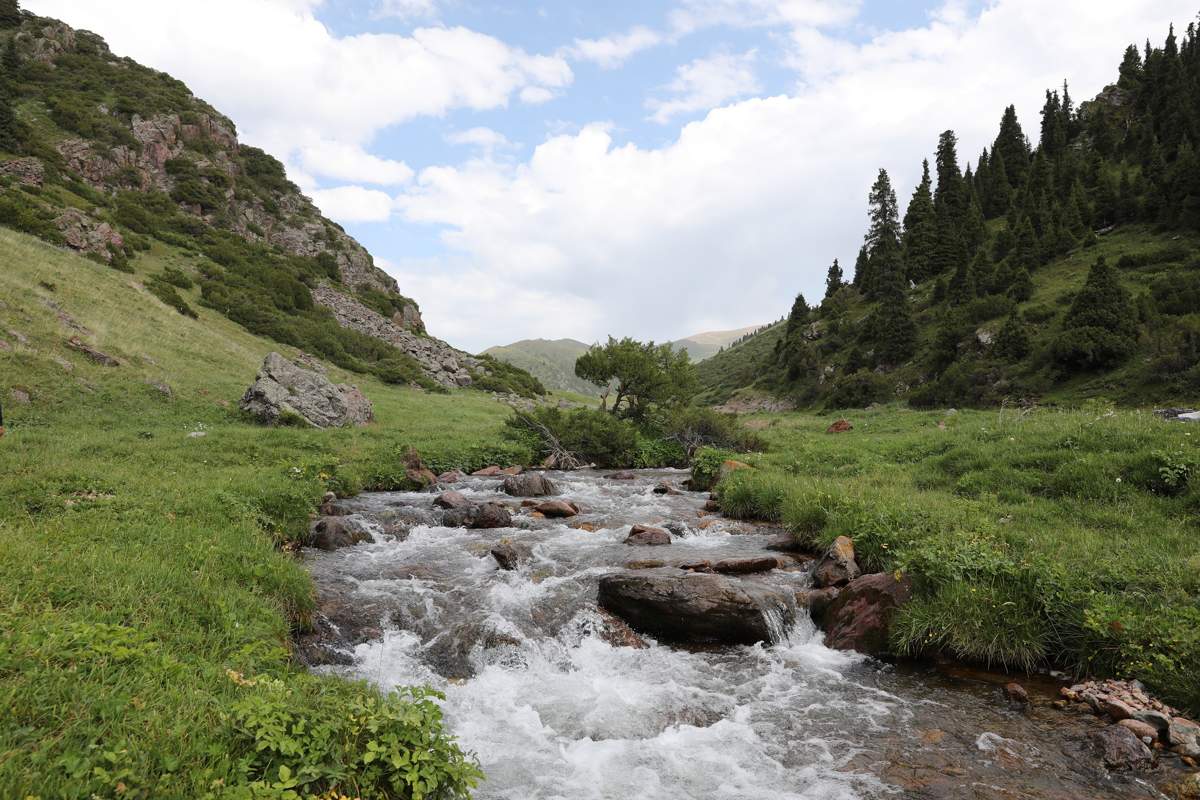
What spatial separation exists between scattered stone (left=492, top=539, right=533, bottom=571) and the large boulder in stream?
8.31 ft

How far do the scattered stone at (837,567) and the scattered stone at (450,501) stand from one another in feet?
30.9

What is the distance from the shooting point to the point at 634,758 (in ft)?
19.7

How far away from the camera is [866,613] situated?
28.0ft

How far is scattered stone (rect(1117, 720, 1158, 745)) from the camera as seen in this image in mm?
5648

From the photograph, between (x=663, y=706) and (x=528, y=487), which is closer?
(x=663, y=706)

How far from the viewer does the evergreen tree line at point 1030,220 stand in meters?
43.1

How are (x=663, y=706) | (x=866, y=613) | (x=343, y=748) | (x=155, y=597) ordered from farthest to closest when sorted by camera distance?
1. (x=866, y=613)
2. (x=663, y=706)
3. (x=155, y=597)
4. (x=343, y=748)

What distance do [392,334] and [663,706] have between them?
61170mm

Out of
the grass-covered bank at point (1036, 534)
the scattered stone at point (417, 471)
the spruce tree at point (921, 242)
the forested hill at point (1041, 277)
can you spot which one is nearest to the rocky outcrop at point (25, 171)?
the scattered stone at point (417, 471)

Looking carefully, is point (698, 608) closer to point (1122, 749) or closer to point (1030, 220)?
point (1122, 749)

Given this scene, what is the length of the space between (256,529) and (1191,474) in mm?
17776

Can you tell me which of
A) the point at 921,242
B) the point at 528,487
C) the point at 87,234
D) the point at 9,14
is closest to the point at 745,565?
the point at 528,487

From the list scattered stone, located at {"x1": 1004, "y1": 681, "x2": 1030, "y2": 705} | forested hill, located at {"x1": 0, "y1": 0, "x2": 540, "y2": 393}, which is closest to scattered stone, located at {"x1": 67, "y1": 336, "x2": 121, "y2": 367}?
forested hill, located at {"x1": 0, "y1": 0, "x2": 540, "y2": 393}

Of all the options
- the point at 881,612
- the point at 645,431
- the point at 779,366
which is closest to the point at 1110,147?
the point at 779,366
